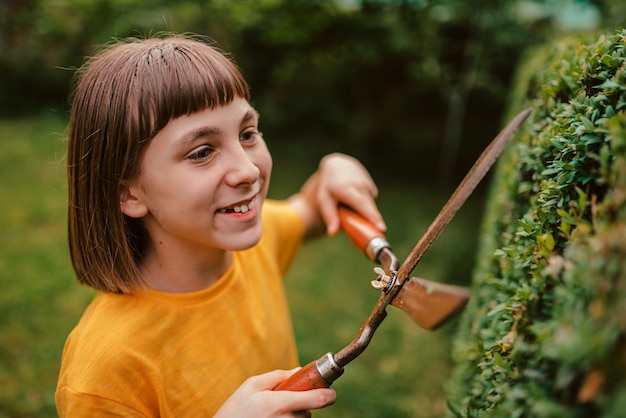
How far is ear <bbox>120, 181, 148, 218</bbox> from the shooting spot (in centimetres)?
190

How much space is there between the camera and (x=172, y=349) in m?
1.88

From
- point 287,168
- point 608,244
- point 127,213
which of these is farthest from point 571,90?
point 287,168

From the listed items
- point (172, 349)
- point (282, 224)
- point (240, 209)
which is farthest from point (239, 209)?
point (282, 224)

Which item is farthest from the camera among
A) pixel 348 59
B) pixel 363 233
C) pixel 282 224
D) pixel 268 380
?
pixel 348 59

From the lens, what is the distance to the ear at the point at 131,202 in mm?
1902

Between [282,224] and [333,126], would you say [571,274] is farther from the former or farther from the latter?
[333,126]

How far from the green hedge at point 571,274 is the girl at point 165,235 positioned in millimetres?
621

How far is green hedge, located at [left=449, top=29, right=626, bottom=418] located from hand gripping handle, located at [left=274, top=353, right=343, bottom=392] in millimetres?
348

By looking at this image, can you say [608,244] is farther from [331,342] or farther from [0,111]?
[0,111]

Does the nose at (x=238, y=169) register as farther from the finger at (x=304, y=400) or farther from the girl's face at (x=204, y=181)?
the finger at (x=304, y=400)

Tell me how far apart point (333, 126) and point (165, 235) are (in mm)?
9127

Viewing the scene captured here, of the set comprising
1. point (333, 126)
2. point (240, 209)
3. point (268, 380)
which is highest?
point (240, 209)

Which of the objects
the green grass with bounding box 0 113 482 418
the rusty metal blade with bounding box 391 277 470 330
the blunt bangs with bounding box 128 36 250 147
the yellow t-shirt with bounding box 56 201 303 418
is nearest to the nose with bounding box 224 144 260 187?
the blunt bangs with bounding box 128 36 250 147

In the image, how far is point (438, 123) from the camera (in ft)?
33.9
